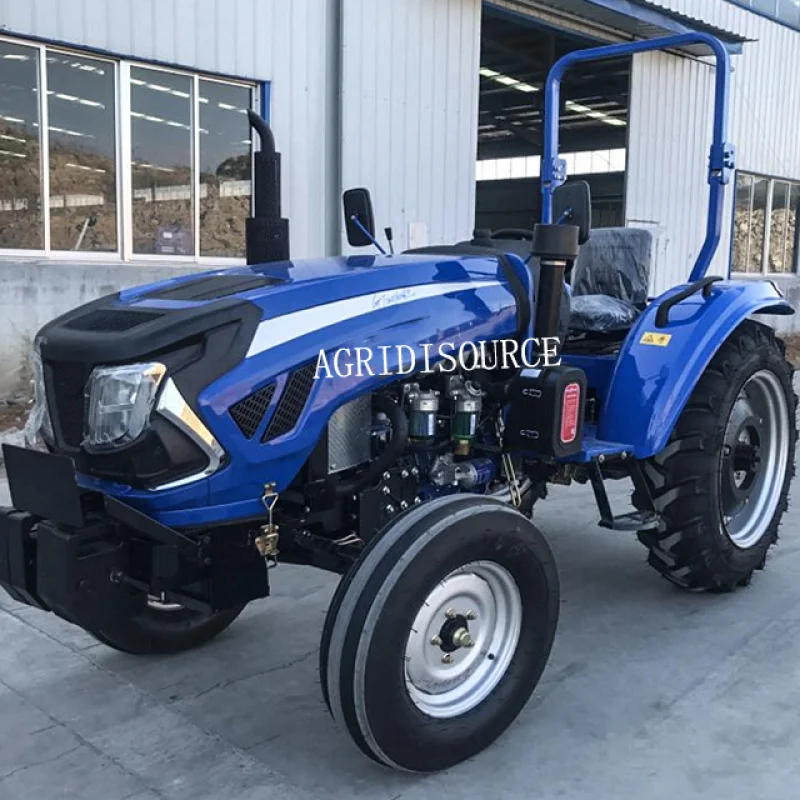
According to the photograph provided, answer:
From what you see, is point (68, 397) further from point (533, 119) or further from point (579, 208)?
point (533, 119)

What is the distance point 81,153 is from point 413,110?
3.27 metres

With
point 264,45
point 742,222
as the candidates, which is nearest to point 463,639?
point 264,45

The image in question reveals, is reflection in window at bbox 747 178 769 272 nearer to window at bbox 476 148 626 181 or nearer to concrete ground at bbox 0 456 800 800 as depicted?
window at bbox 476 148 626 181

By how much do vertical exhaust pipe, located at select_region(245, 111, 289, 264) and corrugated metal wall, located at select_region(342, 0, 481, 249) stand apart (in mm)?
4587

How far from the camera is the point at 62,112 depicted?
6770 mm

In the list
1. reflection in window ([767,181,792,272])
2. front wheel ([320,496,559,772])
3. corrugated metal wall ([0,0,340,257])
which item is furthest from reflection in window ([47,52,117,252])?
reflection in window ([767,181,792,272])

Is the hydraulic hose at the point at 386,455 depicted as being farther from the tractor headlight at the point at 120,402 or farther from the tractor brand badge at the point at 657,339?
the tractor brand badge at the point at 657,339

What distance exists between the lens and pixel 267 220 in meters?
3.67

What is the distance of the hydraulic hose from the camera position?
269 centimetres

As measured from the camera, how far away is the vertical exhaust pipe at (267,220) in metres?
3.67

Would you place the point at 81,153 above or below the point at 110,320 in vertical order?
above

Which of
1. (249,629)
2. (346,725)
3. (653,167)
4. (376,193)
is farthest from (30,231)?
(653,167)

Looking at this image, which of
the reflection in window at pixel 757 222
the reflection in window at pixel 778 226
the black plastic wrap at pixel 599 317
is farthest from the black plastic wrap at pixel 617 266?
the reflection in window at pixel 778 226

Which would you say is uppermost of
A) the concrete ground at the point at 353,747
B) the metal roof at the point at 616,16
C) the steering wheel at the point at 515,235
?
the metal roof at the point at 616,16
